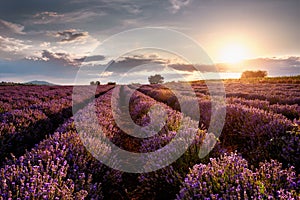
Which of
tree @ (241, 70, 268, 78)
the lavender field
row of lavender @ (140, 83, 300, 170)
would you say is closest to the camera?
the lavender field

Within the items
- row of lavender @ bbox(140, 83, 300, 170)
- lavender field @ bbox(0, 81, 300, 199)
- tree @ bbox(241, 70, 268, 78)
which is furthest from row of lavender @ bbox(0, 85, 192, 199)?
tree @ bbox(241, 70, 268, 78)

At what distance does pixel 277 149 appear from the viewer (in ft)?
13.2

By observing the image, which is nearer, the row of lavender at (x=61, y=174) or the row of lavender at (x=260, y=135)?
the row of lavender at (x=61, y=174)

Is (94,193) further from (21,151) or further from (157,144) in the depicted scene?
(21,151)

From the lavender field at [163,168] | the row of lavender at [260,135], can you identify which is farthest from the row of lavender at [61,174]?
the row of lavender at [260,135]

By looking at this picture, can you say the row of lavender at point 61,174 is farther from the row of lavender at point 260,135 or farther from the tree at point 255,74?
the tree at point 255,74

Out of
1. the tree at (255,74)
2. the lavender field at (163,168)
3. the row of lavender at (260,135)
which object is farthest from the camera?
the tree at (255,74)

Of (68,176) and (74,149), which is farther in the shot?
(74,149)

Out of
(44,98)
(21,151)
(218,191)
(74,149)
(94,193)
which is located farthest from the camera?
(44,98)

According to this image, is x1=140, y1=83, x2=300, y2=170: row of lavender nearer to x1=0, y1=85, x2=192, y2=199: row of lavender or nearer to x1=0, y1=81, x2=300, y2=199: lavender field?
x1=0, y1=81, x2=300, y2=199: lavender field

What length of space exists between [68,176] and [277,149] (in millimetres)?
2978

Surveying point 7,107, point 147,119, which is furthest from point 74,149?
point 7,107

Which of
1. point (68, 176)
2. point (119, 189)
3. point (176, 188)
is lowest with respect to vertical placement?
point (119, 189)

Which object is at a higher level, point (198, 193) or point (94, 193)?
point (198, 193)
